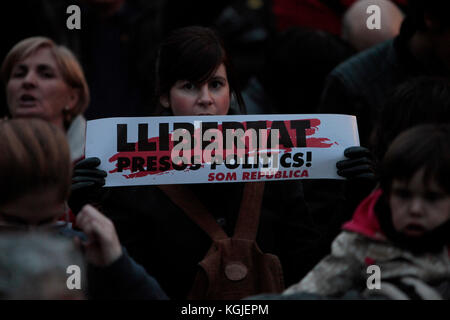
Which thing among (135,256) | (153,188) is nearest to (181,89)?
(153,188)

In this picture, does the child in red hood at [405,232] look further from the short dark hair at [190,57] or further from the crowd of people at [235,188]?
the short dark hair at [190,57]

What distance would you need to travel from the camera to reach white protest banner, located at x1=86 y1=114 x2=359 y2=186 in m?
3.12

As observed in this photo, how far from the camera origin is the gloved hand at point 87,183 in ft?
9.88

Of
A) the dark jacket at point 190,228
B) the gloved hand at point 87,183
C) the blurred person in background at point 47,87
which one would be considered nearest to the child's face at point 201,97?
the dark jacket at point 190,228

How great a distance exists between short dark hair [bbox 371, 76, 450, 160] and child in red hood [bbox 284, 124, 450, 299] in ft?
1.82

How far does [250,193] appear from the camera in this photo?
10.3ft

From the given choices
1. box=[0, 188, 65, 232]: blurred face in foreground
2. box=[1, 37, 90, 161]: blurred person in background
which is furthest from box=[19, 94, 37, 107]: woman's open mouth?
box=[0, 188, 65, 232]: blurred face in foreground

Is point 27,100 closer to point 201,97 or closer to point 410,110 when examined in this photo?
point 201,97

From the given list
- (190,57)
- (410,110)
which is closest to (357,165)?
(410,110)

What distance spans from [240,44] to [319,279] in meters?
4.09

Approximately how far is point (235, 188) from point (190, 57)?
666 millimetres

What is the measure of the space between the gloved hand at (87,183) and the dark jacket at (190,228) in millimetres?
155
